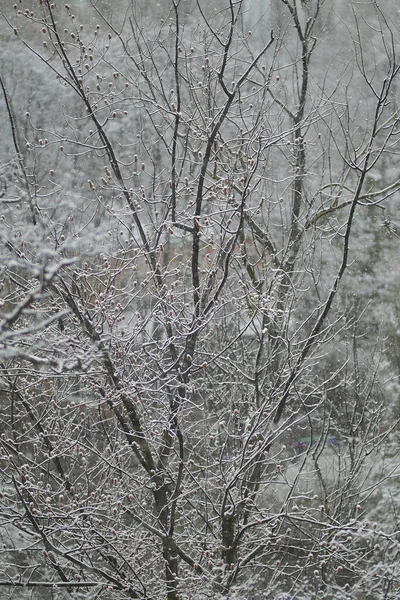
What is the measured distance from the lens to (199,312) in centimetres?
599

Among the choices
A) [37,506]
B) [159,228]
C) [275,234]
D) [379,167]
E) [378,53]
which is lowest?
[37,506]

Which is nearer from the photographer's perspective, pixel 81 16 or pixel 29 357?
pixel 29 357

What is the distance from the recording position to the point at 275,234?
13.8 meters

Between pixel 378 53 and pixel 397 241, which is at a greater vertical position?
pixel 378 53

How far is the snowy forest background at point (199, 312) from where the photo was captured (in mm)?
5906

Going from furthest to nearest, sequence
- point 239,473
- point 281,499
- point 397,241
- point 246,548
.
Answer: point 397,241 < point 281,499 < point 246,548 < point 239,473

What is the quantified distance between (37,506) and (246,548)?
1919 mm

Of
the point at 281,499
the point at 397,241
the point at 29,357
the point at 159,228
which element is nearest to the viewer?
the point at 29,357

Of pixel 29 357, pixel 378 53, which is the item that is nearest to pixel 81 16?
pixel 378 53

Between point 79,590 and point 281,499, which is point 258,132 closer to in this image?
point 79,590

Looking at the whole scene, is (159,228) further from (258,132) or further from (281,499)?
(281,499)

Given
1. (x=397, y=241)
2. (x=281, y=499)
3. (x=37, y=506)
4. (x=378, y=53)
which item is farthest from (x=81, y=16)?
(x=37, y=506)

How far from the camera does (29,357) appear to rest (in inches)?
120

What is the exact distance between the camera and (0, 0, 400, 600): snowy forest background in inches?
233
